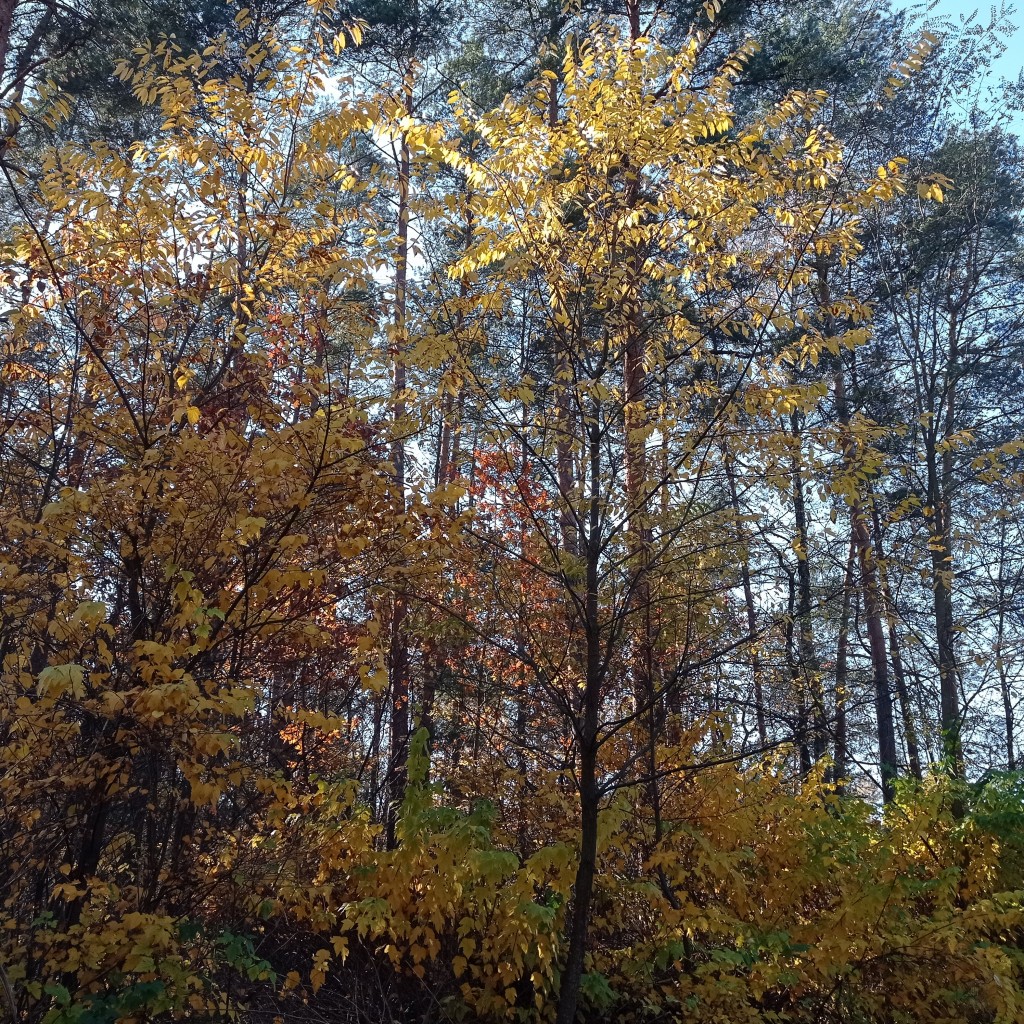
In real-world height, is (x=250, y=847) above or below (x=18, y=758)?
below

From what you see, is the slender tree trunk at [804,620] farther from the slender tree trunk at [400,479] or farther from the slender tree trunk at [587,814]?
the slender tree trunk at [400,479]

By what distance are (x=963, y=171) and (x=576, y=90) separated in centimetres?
799

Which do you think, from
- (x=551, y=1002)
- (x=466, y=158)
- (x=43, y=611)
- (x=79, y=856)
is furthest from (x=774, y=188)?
(x=79, y=856)

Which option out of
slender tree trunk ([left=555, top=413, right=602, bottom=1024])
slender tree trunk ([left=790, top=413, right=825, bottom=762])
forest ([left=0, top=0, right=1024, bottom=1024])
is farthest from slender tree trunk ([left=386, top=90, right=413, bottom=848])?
slender tree trunk ([left=790, top=413, right=825, bottom=762])

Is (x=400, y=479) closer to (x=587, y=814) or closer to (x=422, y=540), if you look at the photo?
(x=422, y=540)

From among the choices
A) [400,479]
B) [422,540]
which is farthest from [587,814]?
[400,479]

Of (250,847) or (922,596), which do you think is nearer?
(250,847)

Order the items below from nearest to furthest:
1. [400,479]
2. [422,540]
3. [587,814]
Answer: [587,814] → [422,540] → [400,479]

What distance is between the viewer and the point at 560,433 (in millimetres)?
3893

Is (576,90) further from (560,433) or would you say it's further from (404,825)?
(404,825)

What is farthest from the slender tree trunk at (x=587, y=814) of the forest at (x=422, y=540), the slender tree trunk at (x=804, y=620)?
the slender tree trunk at (x=804, y=620)

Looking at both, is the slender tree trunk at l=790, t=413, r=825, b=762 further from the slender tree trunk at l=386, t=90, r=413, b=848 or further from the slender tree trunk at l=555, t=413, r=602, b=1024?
the slender tree trunk at l=386, t=90, r=413, b=848

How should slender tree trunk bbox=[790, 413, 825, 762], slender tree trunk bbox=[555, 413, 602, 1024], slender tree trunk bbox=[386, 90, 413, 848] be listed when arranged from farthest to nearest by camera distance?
slender tree trunk bbox=[386, 90, 413, 848]
slender tree trunk bbox=[790, 413, 825, 762]
slender tree trunk bbox=[555, 413, 602, 1024]

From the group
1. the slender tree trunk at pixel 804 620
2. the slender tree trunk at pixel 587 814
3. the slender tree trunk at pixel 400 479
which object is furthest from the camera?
the slender tree trunk at pixel 400 479
